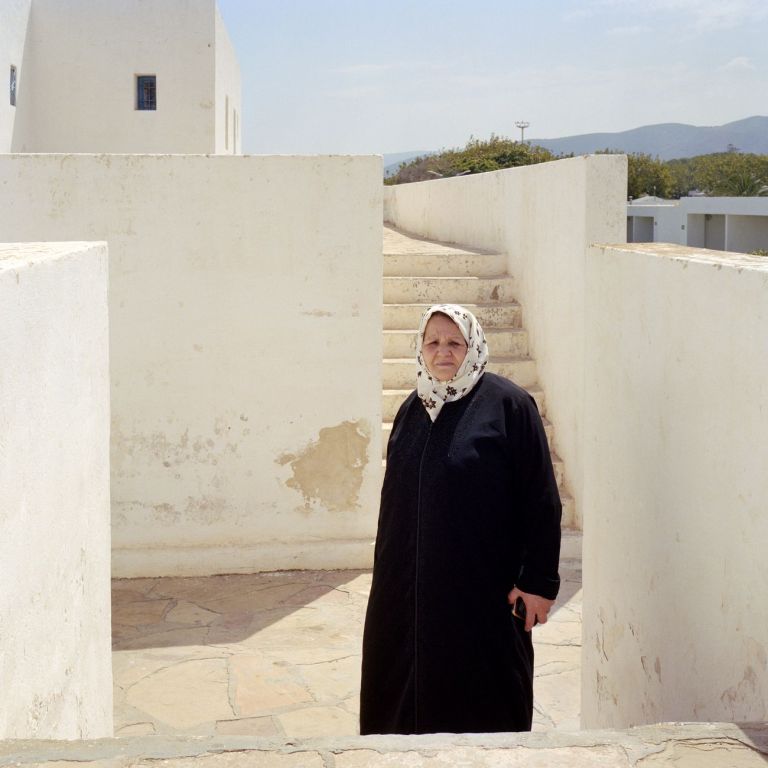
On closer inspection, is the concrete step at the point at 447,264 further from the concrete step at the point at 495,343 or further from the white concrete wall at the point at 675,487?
the white concrete wall at the point at 675,487

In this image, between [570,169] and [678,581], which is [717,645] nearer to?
[678,581]

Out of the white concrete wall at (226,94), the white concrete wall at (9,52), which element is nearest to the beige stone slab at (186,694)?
the white concrete wall at (9,52)

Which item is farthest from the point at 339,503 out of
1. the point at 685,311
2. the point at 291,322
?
the point at 685,311

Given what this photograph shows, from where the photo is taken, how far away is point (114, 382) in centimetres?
643

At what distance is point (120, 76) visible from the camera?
648 inches

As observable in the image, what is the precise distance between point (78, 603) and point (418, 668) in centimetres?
107

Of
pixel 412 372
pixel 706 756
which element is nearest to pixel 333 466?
pixel 412 372

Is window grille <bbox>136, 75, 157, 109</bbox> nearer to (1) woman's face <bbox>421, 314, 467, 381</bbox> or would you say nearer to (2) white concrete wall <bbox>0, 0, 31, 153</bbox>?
(2) white concrete wall <bbox>0, 0, 31, 153</bbox>

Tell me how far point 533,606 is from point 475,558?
233 millimetres

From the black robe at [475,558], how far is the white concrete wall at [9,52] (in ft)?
41.0

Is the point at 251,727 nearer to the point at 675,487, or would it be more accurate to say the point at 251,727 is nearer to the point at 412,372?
the point at 675,487

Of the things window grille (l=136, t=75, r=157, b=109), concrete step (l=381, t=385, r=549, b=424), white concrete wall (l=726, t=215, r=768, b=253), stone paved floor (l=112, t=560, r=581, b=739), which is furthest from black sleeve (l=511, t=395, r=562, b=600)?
white concrete wall (l=726, t=215, r=768, b=253)

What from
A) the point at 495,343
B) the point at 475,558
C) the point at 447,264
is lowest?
the point at 475,558

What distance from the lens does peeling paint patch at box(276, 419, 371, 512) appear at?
663 centimetres
